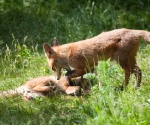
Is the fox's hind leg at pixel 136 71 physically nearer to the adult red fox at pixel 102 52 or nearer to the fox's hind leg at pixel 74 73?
the adult red fox at pixel 102 52

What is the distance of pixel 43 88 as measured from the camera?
9438 millimetres

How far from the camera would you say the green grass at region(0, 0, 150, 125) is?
23.0 ft

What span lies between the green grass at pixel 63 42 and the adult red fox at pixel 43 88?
20 centimetres

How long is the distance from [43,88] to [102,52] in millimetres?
1235

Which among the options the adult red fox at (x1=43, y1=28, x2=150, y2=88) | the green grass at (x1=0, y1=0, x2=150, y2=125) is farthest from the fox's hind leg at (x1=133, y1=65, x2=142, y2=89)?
the green grass at (x1=0, y1=0, x2=150, y2=125)

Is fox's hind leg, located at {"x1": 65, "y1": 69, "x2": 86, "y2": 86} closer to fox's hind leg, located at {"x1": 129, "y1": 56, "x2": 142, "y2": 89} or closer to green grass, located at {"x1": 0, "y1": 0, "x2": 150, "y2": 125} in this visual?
green grass, located at {"x1": 0, "y1": 0, "x2": 150, "y2": 125}

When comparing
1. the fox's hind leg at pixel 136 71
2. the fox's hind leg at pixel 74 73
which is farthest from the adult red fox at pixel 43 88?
the fox's hind leg at pixel 136 71

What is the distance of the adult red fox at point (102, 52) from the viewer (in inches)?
356

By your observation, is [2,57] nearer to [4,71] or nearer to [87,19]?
[4,71]

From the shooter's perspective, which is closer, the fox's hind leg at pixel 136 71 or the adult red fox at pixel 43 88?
the fox's hind leg at pixel 136 71

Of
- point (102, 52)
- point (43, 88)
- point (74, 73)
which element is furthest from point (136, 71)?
point (43, 88)

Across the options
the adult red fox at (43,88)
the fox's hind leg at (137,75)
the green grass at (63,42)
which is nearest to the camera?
the green grass at (63,42)

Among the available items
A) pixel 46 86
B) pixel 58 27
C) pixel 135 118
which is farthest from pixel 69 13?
pixel 135 118

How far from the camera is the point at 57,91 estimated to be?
9.50 metres
